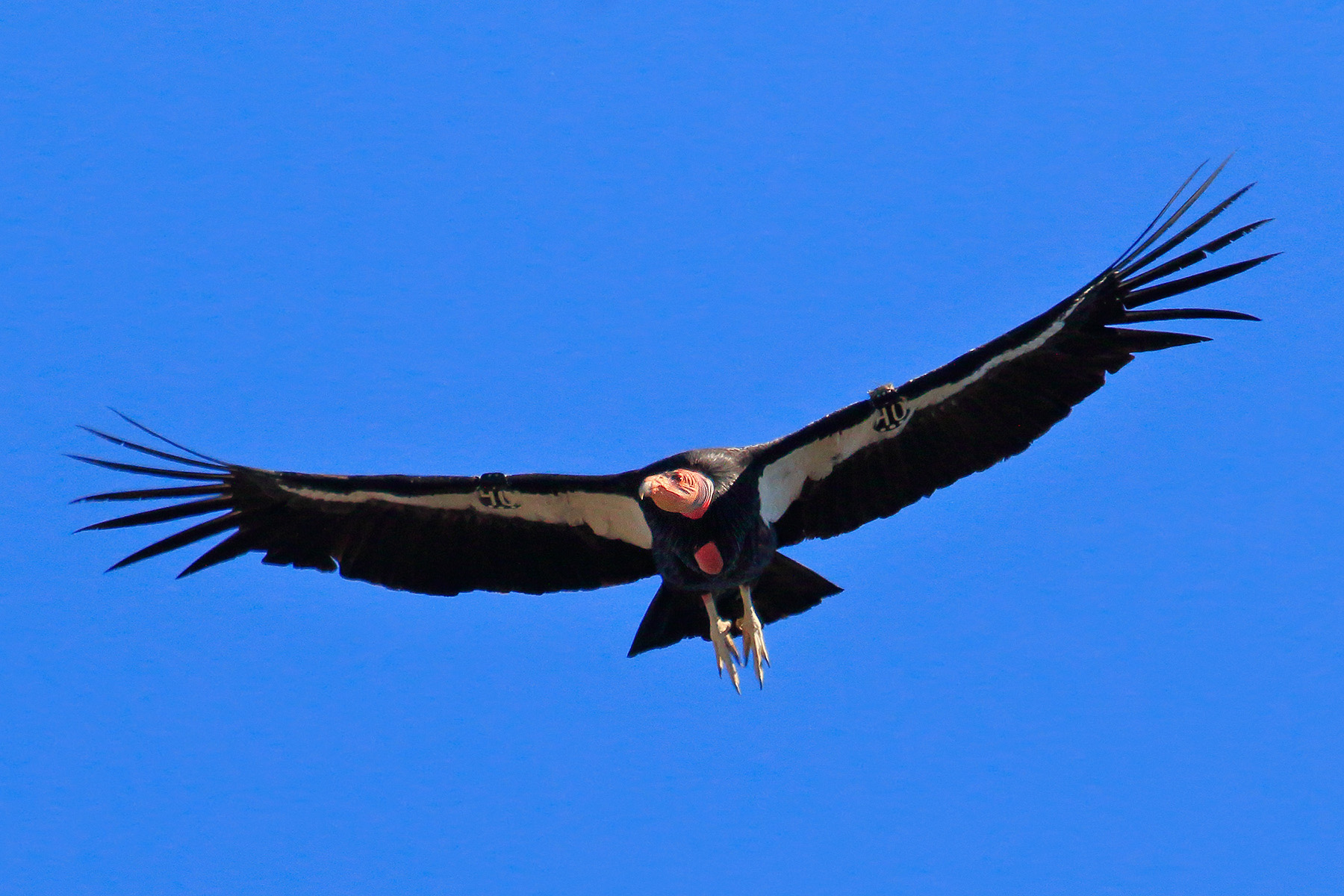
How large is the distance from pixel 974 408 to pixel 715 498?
1.83 meters

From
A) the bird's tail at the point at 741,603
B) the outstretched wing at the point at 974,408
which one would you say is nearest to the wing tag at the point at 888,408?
the outstretched wing at the point at 974,408

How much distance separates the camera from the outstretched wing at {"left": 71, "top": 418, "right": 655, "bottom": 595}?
11.4 meters

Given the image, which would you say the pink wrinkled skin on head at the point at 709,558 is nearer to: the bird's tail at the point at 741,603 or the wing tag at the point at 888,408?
the bird's tail at the point at 741,603

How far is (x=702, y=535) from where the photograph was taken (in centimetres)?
1051

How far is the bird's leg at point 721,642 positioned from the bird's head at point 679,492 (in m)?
0.71

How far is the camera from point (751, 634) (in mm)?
10844

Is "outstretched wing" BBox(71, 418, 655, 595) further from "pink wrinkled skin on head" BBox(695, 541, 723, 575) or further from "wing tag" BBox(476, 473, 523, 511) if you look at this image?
"pink wrinkled skin on head" BBox(695, 541, 723, 575)

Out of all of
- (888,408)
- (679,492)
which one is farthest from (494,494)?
(888,408)

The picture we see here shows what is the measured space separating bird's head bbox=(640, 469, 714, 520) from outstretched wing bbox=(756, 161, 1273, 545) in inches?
26.0

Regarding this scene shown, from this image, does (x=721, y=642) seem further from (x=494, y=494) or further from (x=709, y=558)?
(x=494, y=494)

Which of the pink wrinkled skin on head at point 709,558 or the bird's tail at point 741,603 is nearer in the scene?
the pink wrinkled skin on head at point 709,558

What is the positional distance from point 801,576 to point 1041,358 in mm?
2080

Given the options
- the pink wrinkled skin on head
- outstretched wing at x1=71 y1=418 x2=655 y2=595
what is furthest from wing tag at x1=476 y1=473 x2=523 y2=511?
the pink wrinkled skin on head

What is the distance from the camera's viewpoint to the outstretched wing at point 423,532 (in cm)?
1139
